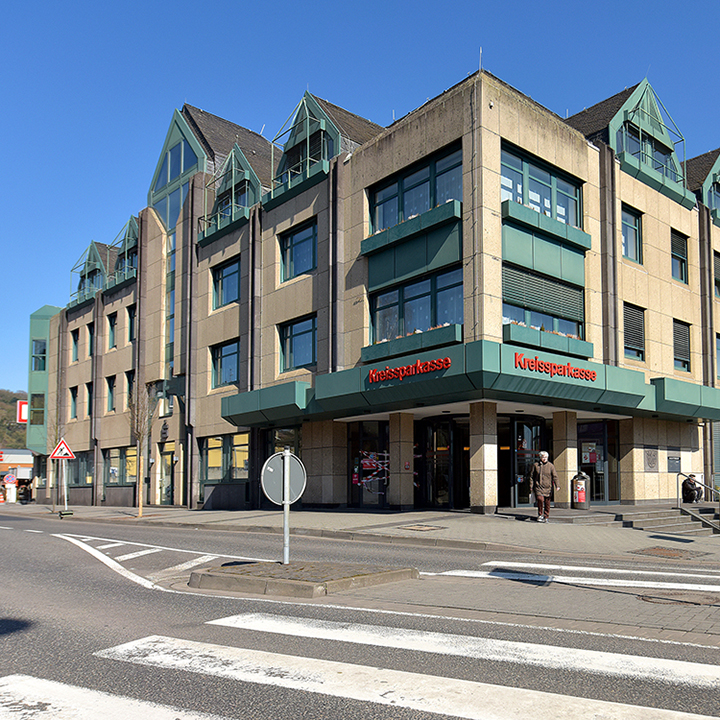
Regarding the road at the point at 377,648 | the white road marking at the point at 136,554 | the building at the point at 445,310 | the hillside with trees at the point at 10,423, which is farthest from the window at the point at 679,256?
the hillside with trees at the point at 10,423

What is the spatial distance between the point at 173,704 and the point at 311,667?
3.75 feet

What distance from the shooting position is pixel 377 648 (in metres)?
5.99

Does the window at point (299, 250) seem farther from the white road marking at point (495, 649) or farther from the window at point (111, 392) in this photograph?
the white road marking at point (495, 649)

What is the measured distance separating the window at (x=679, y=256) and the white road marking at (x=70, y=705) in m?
28.2

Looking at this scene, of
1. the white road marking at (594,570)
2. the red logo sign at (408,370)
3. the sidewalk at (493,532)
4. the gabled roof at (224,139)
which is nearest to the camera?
the white road marking at (594,570)

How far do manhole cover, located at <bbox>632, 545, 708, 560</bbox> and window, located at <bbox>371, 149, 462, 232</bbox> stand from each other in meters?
11.4

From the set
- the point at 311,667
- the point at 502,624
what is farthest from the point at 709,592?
the point at 311,667

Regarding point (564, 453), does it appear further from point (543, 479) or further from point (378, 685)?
point (378, 685)

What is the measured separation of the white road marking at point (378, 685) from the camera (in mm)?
4336

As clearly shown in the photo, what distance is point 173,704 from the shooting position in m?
4.60

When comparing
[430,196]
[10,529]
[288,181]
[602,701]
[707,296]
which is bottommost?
[10,529]

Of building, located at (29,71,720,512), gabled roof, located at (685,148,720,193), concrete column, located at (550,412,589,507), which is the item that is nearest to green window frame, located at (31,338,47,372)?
building, located at (29,71,720,512)

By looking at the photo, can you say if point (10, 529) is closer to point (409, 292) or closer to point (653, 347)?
point (409, 292)

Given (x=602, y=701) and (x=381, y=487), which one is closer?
(x=602, y=701)
